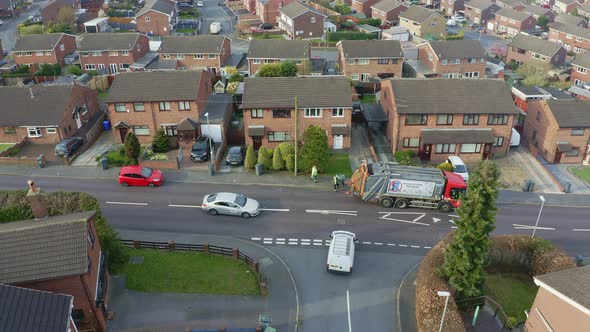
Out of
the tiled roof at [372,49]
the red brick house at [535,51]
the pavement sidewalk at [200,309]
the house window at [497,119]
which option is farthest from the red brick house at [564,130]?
the red brick house at [535,51]

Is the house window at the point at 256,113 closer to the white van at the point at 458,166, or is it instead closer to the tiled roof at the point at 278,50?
the white van at the point at 458,166

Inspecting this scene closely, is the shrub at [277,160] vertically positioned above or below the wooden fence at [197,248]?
above

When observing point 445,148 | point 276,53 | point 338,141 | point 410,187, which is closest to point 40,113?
point 338,141

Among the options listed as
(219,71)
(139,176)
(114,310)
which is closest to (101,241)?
(114,310)

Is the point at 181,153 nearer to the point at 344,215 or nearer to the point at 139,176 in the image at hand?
the point at 139,176

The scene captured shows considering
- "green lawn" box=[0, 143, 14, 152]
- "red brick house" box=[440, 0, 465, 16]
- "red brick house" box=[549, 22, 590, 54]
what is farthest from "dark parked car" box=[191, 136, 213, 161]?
"red brick house" box=[440, 0, 465, 16]

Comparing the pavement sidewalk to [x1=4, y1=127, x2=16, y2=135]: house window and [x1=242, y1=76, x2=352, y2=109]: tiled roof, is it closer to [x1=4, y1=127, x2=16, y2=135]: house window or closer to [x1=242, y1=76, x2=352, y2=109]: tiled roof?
[x1=242, y1=76, x2=352, y2=109]: tiled roof
